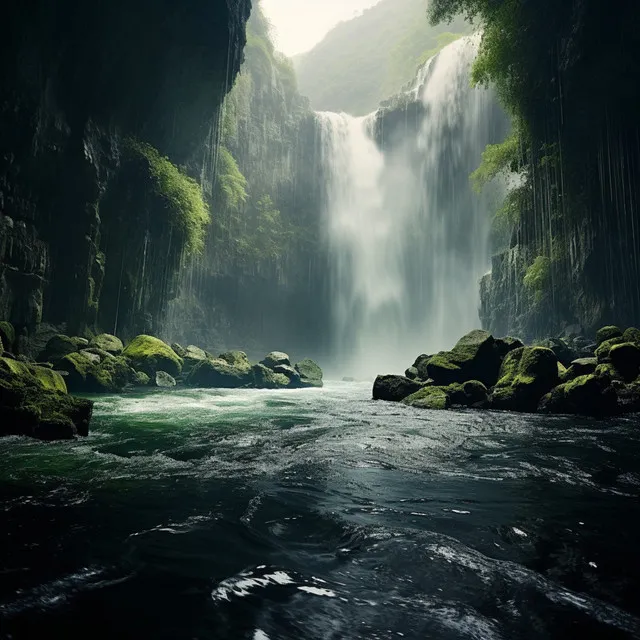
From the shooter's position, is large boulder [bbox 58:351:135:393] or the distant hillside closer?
large boulder [bbox 58:351:135:393]

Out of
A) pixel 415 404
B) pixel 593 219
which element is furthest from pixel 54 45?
pixel 593 219

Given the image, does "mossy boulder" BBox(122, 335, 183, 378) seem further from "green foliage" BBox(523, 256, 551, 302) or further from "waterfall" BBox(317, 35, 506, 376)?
"waterfall" BBox(317, 35, 506, 376)

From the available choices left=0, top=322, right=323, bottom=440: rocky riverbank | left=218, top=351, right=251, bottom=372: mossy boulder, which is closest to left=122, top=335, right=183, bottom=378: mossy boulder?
left=0, top=322, right=323, bottom=440: rocky riverbank

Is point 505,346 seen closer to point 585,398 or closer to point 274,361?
point 585,398

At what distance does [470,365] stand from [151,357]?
1342 centimetres

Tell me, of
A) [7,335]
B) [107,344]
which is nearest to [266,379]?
[107,344]

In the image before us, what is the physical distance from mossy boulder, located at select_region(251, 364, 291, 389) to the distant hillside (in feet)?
178

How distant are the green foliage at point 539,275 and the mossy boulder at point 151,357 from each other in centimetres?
1759

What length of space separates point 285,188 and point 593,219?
30730 millimetres

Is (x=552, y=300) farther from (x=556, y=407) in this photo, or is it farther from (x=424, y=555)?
(x=424, y=555)

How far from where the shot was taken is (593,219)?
57.5 feet

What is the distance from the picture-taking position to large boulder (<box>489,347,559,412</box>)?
9.83m

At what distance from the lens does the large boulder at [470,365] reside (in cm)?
1206

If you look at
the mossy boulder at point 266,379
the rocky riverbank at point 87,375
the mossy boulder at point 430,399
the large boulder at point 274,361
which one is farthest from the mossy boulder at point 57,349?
the mossy boulder at point 430,399
